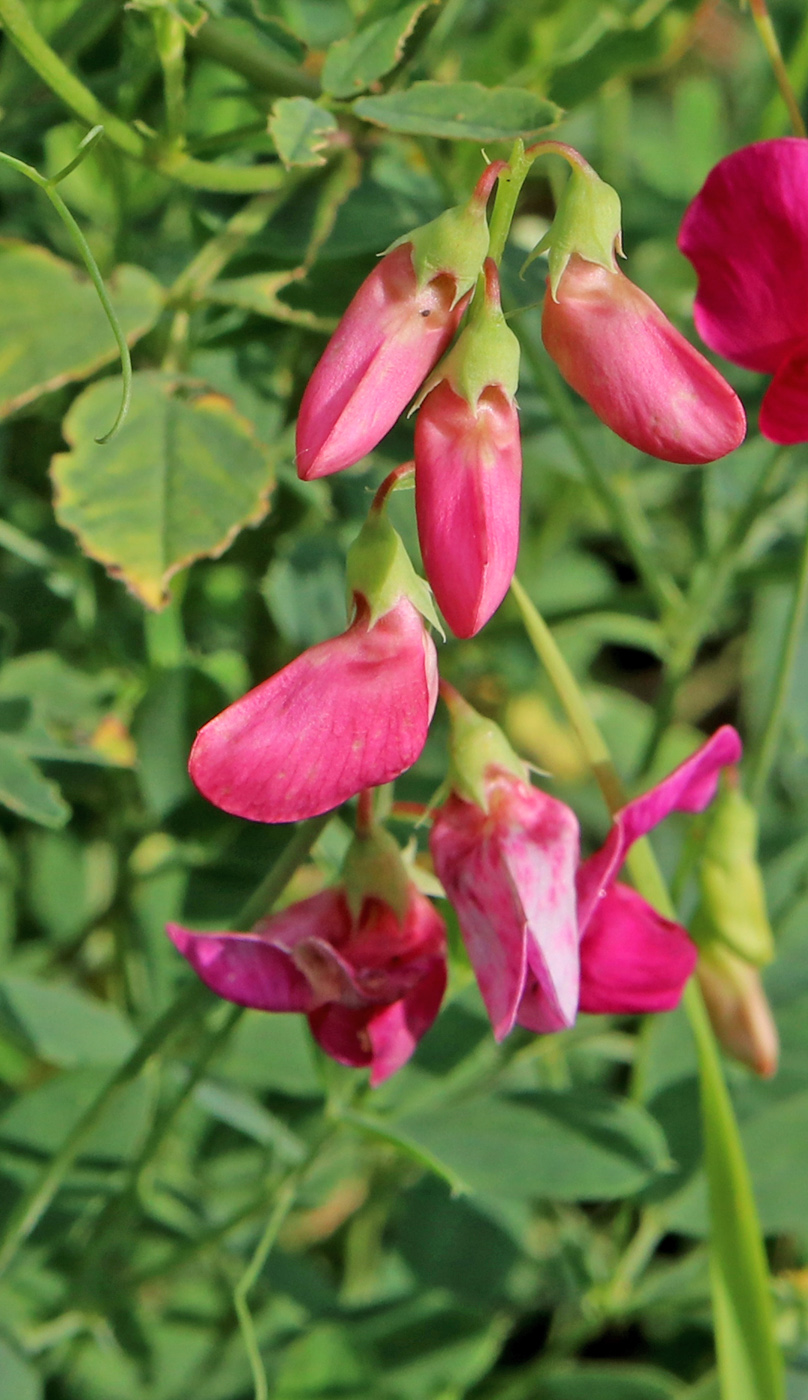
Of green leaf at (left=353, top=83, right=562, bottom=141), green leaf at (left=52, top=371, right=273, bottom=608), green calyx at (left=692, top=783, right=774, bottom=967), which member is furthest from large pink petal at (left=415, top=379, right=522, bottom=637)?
green calyx at (left=692, top=783, right=774, bottom=967)

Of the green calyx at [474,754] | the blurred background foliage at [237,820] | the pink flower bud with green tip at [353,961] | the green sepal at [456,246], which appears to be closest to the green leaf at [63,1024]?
the blurred background foliage at [237,820]

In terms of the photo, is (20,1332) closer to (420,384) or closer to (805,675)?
(420,384)

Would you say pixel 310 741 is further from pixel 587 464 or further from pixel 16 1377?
pixel 16 1377

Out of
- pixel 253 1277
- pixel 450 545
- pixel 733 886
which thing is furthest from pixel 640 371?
pixel 253 1277

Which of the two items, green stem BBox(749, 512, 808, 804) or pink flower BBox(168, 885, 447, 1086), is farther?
green stem BBox(749, 512, 808, 804)

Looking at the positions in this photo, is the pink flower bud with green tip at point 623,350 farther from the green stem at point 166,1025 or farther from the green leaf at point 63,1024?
the green leaf at point 63,1024

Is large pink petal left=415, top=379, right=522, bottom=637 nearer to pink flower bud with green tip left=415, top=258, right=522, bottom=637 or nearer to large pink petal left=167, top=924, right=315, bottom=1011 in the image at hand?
pink flower bud with green tip left=415, top=258, right=522, bottom=637
